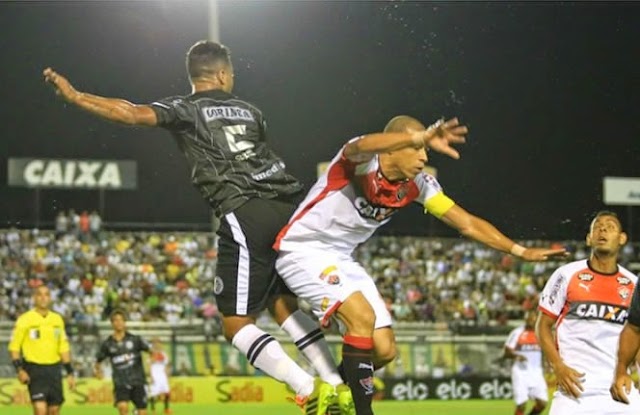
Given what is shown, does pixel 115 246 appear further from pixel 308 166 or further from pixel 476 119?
pixel 476 119

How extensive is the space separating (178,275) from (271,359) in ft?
70.3

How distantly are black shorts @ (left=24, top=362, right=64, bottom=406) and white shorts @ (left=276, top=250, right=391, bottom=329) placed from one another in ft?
33.7

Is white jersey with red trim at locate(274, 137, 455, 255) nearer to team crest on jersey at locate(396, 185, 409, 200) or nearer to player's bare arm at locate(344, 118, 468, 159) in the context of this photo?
team crest on jersey at locate(396, 185, 409, 200)

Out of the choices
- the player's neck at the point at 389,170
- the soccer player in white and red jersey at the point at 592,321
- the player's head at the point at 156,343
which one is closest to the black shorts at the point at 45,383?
the player's head at the point at 156,343

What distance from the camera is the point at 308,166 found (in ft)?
141

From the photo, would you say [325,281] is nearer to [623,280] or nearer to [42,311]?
[623,280]

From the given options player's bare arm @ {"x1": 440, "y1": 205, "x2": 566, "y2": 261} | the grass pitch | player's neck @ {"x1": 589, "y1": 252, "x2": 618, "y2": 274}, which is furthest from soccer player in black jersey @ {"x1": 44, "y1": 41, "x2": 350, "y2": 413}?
the grass pitch

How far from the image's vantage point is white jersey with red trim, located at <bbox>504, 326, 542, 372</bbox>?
22.0 metres

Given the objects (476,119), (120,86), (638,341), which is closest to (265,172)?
(638,341)

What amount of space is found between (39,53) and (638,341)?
1390 inches

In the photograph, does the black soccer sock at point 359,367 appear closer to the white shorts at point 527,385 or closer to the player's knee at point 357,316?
Answer: the player's knee at point 357,316

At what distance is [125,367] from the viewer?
65.4ft

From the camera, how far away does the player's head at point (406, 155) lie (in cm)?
741

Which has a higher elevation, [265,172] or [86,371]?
[265,172]
